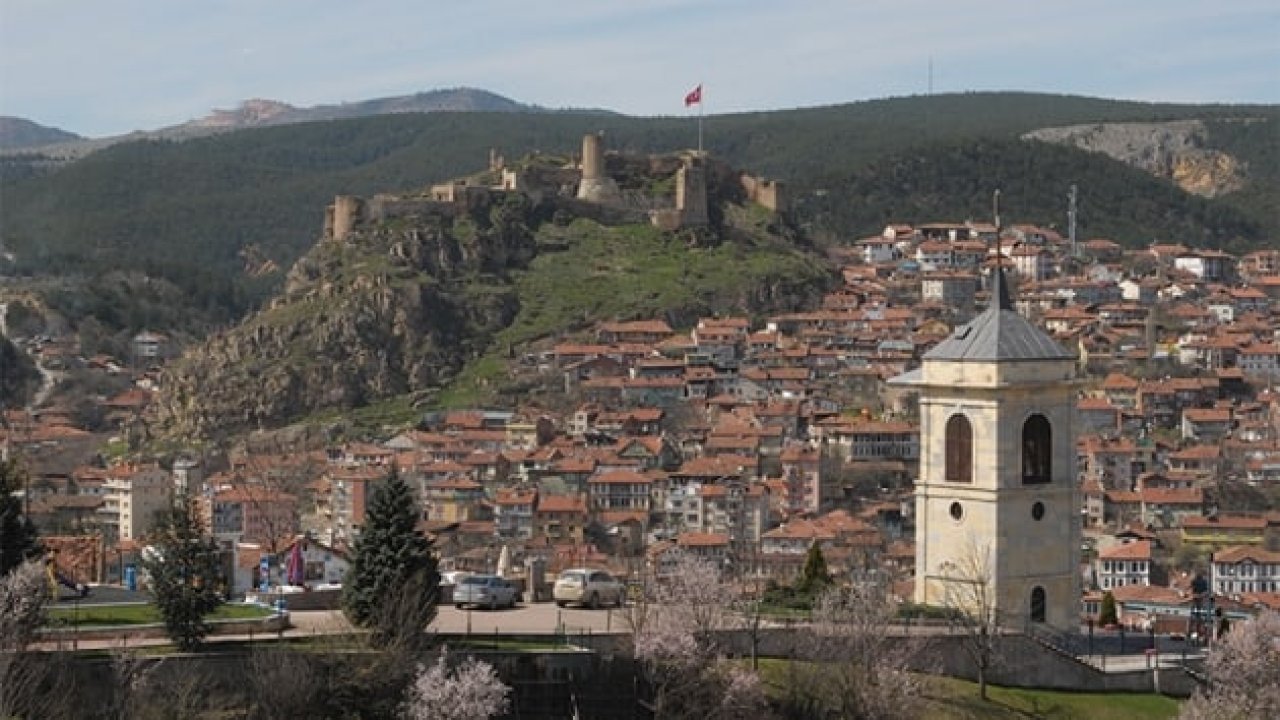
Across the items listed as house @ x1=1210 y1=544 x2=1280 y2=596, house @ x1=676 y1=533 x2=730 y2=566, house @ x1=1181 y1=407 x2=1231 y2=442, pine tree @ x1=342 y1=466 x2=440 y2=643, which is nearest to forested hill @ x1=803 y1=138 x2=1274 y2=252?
house @ x1=1181 y1=407 x2=1231 y2=442

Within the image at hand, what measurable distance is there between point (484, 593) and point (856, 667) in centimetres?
583

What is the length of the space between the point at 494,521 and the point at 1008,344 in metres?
60.1

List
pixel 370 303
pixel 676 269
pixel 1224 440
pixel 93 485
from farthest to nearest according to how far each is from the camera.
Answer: pixel 676 269 → pixel 370 303 → pixel 1224 440 → pixel 93 485

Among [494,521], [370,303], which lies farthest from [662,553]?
[370,303]

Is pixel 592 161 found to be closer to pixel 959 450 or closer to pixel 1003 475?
pixel 959 450

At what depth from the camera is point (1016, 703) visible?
2789 centimetres

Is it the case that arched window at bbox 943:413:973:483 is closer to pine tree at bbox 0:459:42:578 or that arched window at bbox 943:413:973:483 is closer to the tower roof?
the tower roof

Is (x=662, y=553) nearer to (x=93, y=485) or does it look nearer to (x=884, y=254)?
(x=93, y=485)

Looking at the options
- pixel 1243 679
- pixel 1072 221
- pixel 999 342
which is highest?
pixel 1072 221

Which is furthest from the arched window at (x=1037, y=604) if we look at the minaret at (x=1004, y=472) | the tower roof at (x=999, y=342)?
the tower roof at (x=999, y=342)

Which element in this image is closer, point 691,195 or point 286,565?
point 286,565

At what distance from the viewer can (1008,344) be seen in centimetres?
2950

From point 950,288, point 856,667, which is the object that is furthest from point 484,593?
point 950,288

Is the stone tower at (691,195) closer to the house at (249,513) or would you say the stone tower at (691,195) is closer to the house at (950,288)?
the house at (950,288)
